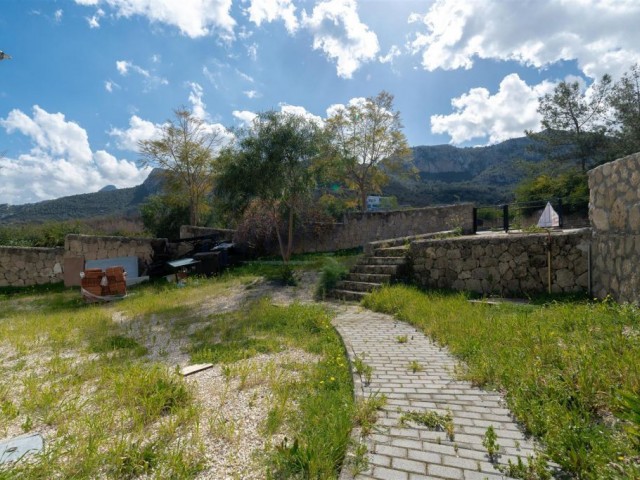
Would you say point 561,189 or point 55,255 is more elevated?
point 561,189

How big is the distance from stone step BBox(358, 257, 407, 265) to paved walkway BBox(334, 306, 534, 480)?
4.30m

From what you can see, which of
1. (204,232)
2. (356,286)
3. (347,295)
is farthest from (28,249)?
(356,286)

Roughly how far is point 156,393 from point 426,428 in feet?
8.14

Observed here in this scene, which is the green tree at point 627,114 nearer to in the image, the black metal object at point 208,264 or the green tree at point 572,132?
the green tree at point 572,132

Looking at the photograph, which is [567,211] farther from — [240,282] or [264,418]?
[264,418]

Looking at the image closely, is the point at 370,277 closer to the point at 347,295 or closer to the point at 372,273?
the point at 372,273

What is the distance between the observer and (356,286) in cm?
855

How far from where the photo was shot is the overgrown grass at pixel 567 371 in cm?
205

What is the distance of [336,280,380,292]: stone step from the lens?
8188mm

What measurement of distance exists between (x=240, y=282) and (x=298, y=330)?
550 cm

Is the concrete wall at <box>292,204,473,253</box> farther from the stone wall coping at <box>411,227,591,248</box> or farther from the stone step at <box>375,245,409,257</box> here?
the stone wall coping at <box>411,227,591,248</box>

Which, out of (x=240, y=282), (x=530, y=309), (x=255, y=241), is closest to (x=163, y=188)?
(x=255, y=241)

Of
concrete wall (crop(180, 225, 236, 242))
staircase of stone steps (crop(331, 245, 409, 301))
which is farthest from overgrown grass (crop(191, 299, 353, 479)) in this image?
concrete wall (crop(180, 225, 236, 242))

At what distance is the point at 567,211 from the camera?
17.7 m
